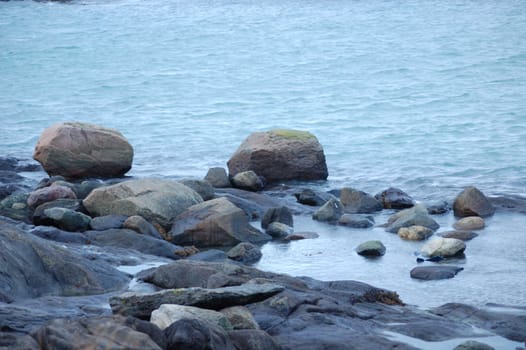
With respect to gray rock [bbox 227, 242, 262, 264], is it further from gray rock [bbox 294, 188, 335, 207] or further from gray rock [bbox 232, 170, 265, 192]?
gray rock [bbox 232, 170, 265, 192]

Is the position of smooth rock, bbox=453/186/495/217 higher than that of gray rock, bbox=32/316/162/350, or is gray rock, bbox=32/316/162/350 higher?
gray rock, bbox=32/316/162/350

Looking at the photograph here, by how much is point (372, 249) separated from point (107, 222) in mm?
3679

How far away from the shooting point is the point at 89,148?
18.9m

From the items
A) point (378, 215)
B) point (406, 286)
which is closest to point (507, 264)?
point (406, 286)

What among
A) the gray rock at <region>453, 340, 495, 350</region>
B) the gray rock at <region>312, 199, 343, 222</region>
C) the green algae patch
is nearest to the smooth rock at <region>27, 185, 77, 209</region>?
the gray rock at <region>312, 199, 343, 222</region>

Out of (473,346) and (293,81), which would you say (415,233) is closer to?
(473,346)

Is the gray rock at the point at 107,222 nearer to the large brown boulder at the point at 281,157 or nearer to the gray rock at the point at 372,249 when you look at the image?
the gray rock at the point at 372,249

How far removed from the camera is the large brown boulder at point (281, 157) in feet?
61.2

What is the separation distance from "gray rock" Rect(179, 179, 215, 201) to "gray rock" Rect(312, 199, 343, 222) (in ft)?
5.72

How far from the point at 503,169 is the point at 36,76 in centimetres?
2473

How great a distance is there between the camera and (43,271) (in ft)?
33.2

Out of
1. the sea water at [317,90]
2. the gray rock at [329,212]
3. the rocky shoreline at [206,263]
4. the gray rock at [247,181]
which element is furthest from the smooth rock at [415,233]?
the gray rock at [247,181]

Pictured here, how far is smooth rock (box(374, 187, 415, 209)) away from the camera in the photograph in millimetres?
16875

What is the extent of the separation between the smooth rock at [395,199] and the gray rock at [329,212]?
118cm
